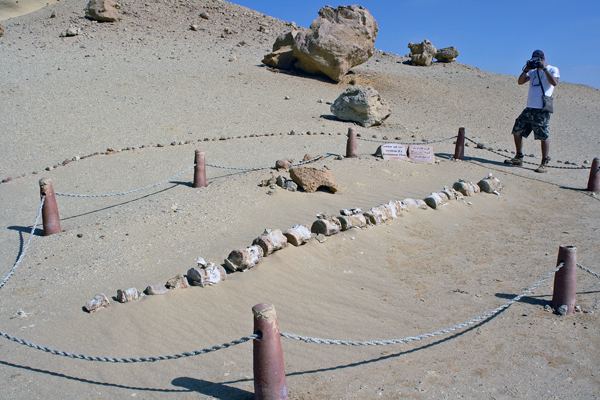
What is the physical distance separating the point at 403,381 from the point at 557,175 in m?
8.66

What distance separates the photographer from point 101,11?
21.4m

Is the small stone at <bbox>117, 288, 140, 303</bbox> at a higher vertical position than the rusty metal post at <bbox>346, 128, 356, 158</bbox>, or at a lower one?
lower

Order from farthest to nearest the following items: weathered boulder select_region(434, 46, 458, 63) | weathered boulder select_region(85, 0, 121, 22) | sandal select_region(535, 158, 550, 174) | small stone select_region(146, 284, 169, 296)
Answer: weathered boulder select_region(434, 46, 458, 63), weathered boulder select_region(85, 0, 121, 22), sandal select_region(535, 158, 550, 174), small stone select_region(146, 284, 169, 296)

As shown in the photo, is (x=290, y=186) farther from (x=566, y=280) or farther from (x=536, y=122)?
(x=536, y=122)

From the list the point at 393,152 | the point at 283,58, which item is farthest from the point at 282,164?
the point at 283,58

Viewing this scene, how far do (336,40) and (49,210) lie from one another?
498 inches

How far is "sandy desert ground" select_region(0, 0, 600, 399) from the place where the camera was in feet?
10.9

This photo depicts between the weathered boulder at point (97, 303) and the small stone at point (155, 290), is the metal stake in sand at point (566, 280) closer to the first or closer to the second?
the small stone at point (155, 290)

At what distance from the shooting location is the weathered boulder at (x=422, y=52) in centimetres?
2291

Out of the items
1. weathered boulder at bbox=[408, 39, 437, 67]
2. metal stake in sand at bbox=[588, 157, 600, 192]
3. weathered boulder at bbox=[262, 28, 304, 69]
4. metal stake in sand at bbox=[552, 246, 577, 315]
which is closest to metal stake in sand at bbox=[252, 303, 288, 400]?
metal stake in sand at bbox=[552, 246, 577, 315]

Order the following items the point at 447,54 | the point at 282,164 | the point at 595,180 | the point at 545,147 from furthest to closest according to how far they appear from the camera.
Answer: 1. the point at 447,54
2. the point at 545,147
3. the point at 595,180
4. the point at 282,164

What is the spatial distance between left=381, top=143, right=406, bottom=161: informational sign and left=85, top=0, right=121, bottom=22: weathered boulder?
1807 cm

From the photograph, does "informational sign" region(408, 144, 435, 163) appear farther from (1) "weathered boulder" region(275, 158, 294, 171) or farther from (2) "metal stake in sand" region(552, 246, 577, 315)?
(2) "metal stake in sand" region(552, 246, 577, 315)

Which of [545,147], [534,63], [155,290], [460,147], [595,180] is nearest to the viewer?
[155,290]
